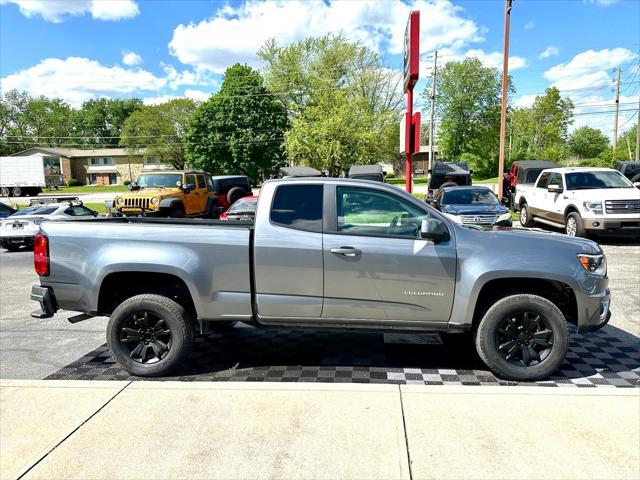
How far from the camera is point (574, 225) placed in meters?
11.8

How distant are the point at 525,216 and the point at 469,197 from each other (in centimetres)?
347

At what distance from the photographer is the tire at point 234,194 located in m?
21.1

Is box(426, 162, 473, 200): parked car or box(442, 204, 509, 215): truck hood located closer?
box(442, 204, 509, 215): truck hood

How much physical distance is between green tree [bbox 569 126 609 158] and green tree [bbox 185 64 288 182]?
54.7 m

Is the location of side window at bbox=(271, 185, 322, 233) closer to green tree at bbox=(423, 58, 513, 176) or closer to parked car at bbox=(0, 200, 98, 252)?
parked car at bbox=(0, 200, 98, 252)

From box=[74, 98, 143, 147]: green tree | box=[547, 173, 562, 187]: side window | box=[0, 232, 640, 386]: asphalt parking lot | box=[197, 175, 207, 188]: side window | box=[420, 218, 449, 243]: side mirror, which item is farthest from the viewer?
box=[74, 98, 143, 147]: green tree

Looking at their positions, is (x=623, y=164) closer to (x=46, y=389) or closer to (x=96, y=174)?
(x=46, y=389)

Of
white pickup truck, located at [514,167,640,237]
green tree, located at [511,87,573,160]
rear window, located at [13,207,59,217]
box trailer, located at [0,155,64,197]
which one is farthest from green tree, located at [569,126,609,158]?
rear window, located at [13,207,59,217]

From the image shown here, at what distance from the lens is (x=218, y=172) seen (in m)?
52.8

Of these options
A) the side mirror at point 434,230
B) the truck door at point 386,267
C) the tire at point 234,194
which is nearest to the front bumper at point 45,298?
the truck door at point 386,267

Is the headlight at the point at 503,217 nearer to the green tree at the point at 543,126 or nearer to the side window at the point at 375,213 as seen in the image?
the side window at the point at 375,213

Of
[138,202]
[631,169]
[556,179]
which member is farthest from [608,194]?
[138,202]

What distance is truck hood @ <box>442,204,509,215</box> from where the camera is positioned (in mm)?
11883

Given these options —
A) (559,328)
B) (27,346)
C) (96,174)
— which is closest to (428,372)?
(559,328)
